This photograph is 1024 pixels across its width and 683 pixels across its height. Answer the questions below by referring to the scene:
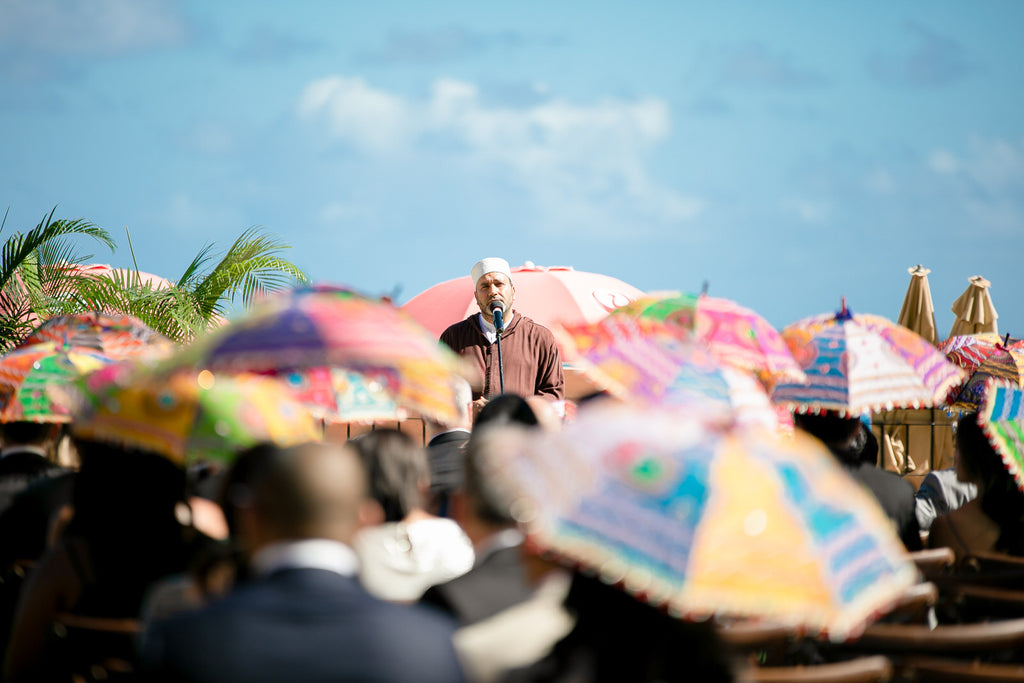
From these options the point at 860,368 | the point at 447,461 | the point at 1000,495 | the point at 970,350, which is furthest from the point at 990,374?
the point at 447,461

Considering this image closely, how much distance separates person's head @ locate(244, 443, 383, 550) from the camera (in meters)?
1.85

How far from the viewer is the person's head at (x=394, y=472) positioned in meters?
3.34

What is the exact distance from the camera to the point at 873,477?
13.6 ft

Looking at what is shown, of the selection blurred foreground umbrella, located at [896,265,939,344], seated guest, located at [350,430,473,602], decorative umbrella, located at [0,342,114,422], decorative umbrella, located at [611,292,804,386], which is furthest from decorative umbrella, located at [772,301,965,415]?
blurred foreground umbrella, located at [896,265,939,344]

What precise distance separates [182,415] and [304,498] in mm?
1296

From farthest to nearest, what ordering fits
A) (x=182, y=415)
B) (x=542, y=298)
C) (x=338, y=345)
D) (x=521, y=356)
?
(x=542, y=298) → (x=521, y=356) → (x=182, y=415) → (x=338, y=345)

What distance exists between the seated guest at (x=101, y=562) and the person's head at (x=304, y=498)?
39.2 inches

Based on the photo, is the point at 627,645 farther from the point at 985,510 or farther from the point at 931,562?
the point at 985,510

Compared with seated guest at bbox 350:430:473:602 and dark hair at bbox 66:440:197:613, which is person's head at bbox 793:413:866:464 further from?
dark hair at bbox 66:440:197:613

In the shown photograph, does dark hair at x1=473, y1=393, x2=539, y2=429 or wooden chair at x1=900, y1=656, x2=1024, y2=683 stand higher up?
dark hair at x1=473, y1=393, x2=539, y2=429

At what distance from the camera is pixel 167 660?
1748 mm

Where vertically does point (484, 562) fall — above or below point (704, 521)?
below

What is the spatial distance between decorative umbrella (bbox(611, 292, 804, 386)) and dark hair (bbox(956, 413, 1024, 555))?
776 millimetres

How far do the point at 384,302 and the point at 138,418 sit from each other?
2.60 feet
